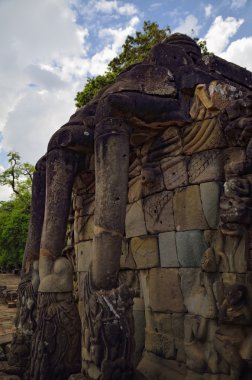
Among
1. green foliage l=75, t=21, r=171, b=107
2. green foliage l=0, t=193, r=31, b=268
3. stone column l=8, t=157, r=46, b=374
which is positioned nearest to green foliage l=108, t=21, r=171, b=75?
green foliage l=75, t=21, r=171, b=107

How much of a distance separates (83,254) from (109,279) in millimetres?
2027

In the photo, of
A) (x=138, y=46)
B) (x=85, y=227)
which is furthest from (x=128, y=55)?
(x=85, y=227)

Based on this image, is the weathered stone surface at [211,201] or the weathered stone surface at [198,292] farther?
the weathered stone surface at [211,201]

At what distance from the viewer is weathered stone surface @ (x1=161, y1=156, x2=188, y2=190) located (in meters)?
3.75

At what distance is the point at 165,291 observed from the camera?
371 cm

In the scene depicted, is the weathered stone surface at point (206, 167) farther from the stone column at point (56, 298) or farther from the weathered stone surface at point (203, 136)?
the stone column at point (56, 298)

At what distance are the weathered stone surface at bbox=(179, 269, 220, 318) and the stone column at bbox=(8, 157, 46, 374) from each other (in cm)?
206

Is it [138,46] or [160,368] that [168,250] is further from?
[138,46]

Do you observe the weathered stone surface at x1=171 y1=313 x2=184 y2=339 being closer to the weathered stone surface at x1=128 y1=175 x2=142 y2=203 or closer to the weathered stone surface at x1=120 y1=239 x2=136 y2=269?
the weathered stone surface at x1=120 y1=239 x2=136 y2=269

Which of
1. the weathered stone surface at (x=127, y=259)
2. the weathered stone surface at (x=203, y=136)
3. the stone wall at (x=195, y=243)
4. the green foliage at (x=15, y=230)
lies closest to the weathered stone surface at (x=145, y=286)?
the stone wall at (x=195, y=243)

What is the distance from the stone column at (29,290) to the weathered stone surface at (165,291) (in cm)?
163

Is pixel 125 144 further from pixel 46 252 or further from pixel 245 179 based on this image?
pixel 46 252

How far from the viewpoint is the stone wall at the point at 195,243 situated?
3035 millimetres

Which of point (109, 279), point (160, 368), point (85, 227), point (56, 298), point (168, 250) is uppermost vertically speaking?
point (85, 227)
